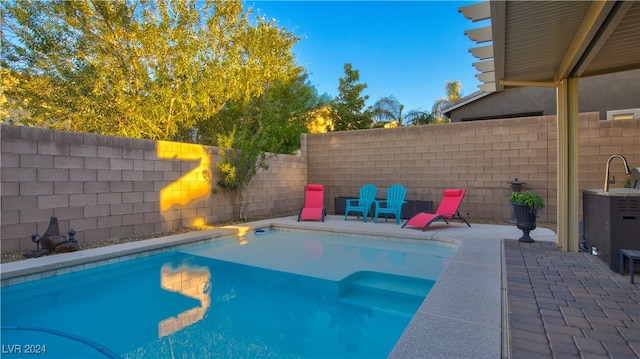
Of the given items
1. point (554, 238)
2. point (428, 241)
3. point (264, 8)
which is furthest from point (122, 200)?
point (264, 8)

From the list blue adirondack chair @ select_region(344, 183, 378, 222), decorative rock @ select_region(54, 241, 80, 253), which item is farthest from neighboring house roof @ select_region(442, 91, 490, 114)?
decorative rock @ select_region(54, 241, 80, 253)

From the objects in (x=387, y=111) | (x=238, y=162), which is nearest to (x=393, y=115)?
(x=387, y=111)

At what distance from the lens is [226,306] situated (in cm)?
345

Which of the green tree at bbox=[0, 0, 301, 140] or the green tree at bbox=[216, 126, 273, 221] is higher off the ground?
the green tree at bbox=[0, 0, 301, 140]

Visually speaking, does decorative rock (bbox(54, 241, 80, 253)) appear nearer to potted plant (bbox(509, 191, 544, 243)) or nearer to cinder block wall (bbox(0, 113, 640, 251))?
cinder block wall (bbox(0, 113, 640, 251))

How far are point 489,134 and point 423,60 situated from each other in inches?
323

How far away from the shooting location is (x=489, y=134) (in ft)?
25.8

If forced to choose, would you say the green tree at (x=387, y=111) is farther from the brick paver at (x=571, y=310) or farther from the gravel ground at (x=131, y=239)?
the brick paver at (x=571, y=310)

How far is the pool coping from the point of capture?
199cm

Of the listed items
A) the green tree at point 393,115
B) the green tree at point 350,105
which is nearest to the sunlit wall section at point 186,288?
the green tree at point 350,105

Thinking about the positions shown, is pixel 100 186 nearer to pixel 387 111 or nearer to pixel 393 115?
pixel 387 111

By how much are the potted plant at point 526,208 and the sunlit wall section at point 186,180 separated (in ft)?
19.2

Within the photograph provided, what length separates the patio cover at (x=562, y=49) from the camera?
2.75 meters

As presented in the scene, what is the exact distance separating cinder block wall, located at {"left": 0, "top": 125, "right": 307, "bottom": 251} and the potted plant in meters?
5.88
